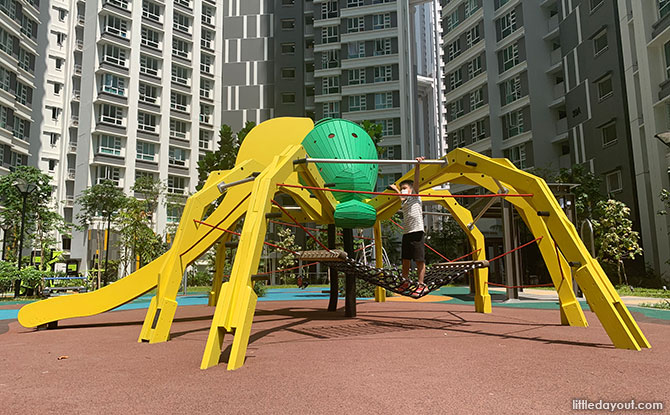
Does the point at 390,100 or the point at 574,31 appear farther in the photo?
the point at 390,100

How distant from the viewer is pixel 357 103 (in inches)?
2084

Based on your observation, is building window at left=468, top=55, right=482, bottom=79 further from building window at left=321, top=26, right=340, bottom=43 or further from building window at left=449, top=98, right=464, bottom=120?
building window at left=321, top=26, right=340, bottom=43

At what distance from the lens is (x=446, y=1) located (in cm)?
5328

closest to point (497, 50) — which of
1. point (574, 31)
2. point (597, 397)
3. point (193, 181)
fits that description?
point (574, 31)

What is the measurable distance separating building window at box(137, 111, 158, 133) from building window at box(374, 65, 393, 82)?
79.6ft

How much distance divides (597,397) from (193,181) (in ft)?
178

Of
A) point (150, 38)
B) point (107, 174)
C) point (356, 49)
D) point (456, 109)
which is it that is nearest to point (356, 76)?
point (356, 49)

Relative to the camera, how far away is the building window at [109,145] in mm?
48969

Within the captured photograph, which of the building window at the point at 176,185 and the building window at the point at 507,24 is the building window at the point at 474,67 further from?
the building window at the point at 176,185

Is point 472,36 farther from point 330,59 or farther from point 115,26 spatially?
point 115,26

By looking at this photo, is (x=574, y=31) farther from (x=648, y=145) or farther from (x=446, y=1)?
(x=446, y=1)

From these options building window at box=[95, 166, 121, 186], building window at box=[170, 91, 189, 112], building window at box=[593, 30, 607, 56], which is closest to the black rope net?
building window at box=[593, 30, 607, 56]

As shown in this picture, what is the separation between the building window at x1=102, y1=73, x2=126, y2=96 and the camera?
4994cm

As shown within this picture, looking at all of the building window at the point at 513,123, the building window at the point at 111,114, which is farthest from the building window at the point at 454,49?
the building window at the point at 111,114
